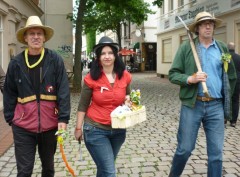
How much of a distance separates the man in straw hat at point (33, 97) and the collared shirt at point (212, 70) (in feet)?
4.71

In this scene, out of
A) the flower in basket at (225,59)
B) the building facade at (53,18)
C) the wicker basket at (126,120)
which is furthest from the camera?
the building facade at (53,18)

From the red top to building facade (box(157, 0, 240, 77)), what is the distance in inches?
394

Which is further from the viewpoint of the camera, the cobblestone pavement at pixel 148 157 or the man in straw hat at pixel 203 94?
the cobblestone pavement at pixel 148 157

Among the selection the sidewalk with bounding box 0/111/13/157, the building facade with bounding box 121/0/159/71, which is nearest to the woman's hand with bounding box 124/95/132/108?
the sidewalk with bounding box 0/111/13/157

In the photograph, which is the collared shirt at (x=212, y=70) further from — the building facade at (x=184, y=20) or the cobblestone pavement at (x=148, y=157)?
the building facade at (x=184, y=20)

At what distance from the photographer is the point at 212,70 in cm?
412

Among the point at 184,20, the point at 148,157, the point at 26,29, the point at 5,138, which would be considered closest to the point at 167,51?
the point at 184,20

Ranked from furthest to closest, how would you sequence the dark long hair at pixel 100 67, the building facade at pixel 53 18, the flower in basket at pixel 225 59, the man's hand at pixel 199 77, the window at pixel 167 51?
the window at pixel 167 51, the building facade at pixel 53 18, the flower in basket at pixel 225 59, the man's hand at pixel 199 77, the dark long hair at pixel 100 67

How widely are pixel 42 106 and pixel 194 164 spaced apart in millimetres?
2883

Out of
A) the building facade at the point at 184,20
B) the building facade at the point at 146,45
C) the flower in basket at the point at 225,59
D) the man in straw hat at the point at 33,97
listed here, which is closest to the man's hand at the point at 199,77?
the flower in basket at the point at 225,59

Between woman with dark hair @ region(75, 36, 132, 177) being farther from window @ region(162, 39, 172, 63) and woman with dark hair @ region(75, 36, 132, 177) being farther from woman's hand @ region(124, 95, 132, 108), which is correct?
window @ region(162, 39, 172, 63)

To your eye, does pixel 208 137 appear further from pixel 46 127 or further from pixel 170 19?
pixel 170 19

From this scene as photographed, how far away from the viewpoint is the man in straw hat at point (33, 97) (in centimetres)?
365

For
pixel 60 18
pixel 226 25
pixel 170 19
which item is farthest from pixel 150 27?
pixel 226 25
